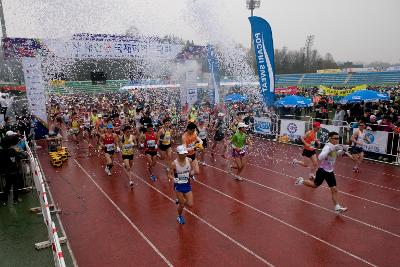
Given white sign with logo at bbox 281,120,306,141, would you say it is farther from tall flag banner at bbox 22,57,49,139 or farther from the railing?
tall flag banner at bbox 22,57,49,139

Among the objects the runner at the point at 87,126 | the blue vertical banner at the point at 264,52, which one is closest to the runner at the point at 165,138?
the blue vertical banner at the point at 264,52

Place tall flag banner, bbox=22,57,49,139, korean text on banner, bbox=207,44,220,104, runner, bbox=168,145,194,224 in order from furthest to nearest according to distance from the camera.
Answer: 1. korean text on banner, bbox=207,44,220,104
2. tall flag banner, bbox=22,57,49,139
3. runner, bbox=168,145,194,224

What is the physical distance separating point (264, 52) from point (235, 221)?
1000 cm

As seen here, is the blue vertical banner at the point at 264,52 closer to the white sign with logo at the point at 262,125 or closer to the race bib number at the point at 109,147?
the white sign with logo at the point at 262,125

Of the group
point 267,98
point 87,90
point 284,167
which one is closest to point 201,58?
point 267,98

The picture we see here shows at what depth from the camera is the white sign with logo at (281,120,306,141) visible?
16.1m

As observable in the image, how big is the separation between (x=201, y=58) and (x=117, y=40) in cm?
588

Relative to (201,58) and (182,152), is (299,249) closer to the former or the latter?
(182,152)

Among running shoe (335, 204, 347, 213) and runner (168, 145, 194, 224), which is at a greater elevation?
runner (168, 145, 194, 224)

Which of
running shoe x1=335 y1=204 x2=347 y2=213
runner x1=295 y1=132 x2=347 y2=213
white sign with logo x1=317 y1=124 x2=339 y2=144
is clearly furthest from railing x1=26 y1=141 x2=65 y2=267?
white sign with logo x1=317 y1=124 x2=339 y2=144

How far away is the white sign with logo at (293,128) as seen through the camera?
16109mm

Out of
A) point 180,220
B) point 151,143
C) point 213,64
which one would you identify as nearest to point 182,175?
point 180,220

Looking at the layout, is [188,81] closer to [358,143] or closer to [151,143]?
[151,143]

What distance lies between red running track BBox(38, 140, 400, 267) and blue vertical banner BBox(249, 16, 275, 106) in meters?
5.43
